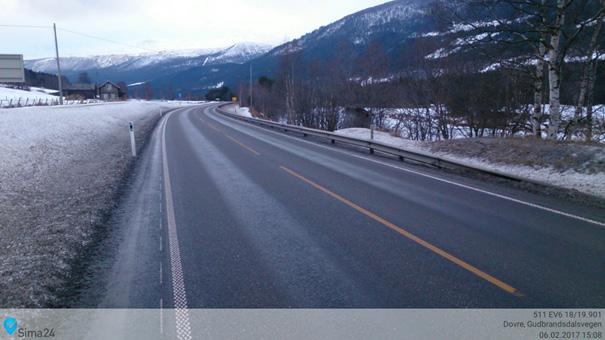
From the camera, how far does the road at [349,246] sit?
13.9 feet

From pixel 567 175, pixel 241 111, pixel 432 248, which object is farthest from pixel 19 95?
pixel 432 248

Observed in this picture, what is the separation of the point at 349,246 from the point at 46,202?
21.9ft

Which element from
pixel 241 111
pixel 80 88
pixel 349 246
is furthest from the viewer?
pixel 80 88

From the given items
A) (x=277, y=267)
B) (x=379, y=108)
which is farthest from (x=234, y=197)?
(x=379, y=108)

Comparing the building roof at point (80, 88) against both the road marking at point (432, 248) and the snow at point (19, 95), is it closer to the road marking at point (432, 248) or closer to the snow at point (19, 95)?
the snow at point (19, 95)

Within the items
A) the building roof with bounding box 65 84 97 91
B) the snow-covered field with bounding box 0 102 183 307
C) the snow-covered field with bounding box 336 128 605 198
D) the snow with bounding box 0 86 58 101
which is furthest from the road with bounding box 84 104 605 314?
the building roof with bounding box 65 84 97 91

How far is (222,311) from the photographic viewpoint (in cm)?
394

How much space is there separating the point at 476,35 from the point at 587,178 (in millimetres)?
7888

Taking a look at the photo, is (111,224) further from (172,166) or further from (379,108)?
(379,108)

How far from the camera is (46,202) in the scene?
8.38 meters

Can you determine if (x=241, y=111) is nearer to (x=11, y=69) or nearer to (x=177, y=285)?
(x=11, y=69)

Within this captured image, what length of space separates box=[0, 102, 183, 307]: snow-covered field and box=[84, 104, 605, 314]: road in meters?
0.56

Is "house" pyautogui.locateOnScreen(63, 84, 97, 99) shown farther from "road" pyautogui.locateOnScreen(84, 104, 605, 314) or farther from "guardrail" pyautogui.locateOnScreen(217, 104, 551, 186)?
"road" pyautogui.locateOnScreen(84, 104, 605, 314)

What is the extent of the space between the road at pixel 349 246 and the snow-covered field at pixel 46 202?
0.56 m
